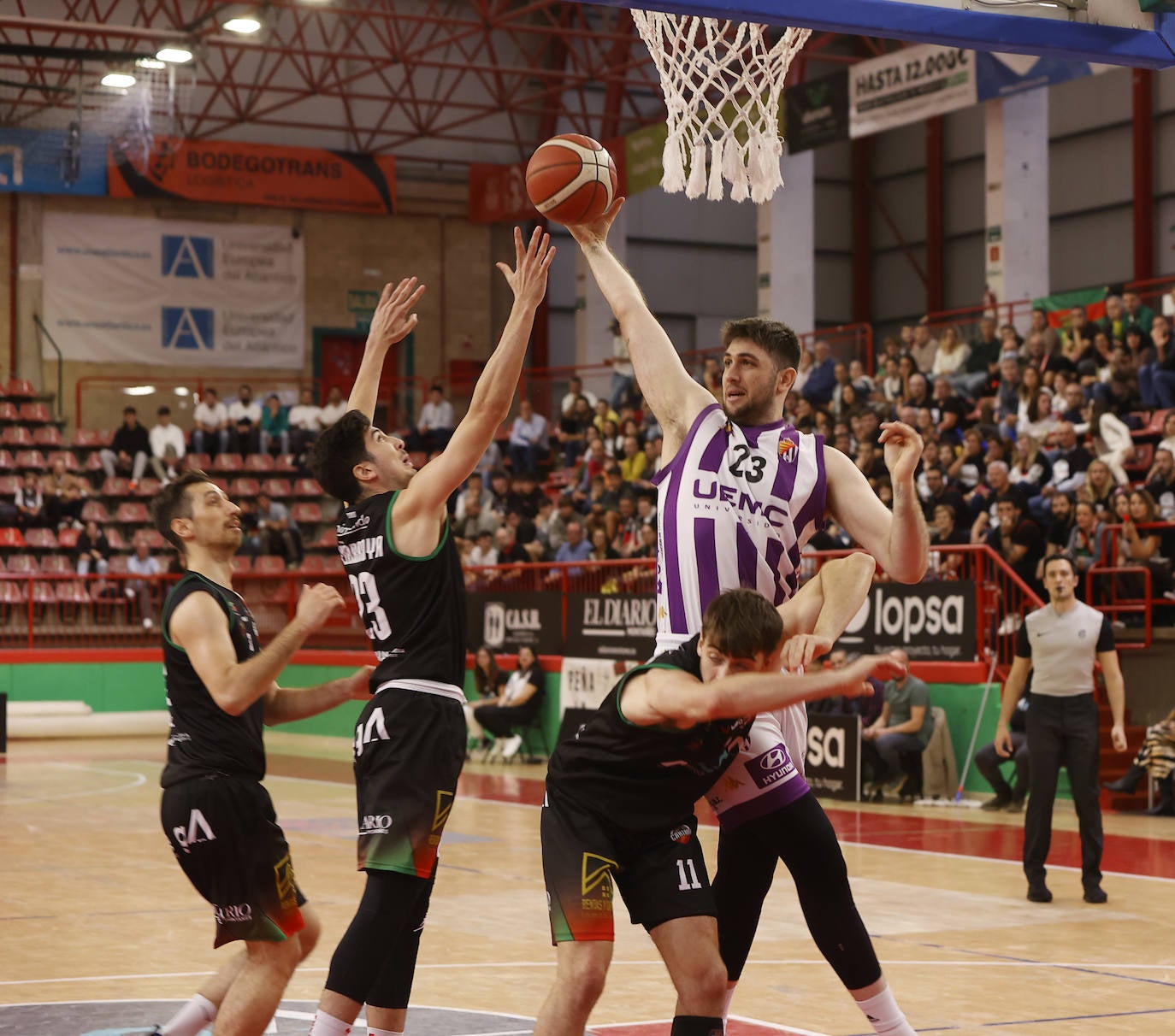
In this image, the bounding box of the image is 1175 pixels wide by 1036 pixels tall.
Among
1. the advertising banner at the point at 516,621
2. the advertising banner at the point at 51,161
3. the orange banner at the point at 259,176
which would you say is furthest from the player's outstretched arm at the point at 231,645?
the orange banner at the point at 259,176

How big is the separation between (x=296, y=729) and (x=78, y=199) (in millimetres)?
13020

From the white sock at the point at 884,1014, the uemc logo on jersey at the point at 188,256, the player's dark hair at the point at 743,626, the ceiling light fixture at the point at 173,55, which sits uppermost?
the ceiling light fixture at the point at 173,55

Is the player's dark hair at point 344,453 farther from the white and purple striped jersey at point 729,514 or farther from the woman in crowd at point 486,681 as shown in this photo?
the woman in crowd at point 486,681

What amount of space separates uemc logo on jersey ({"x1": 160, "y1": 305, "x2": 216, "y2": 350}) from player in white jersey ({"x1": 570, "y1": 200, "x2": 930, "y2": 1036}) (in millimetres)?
29553

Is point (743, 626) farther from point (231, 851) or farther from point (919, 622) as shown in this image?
point (919, 622)

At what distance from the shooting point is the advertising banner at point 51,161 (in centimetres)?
3064

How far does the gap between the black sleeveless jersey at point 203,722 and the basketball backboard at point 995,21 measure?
3290 mm

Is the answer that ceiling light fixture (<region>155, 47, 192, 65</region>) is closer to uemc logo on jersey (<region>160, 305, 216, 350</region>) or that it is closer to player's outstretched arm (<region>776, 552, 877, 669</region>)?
uemc logo on jersey (<region>160, 305, 216, 350</region>)

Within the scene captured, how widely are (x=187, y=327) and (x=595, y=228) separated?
1151 inches

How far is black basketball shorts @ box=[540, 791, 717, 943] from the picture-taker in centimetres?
495

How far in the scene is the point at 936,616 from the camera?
16547 millimetres

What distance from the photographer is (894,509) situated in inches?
205

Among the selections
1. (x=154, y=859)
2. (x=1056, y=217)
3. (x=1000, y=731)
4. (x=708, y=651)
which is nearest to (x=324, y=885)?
(x=154, y=859)

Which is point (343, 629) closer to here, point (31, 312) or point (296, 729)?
point (296, 729)
